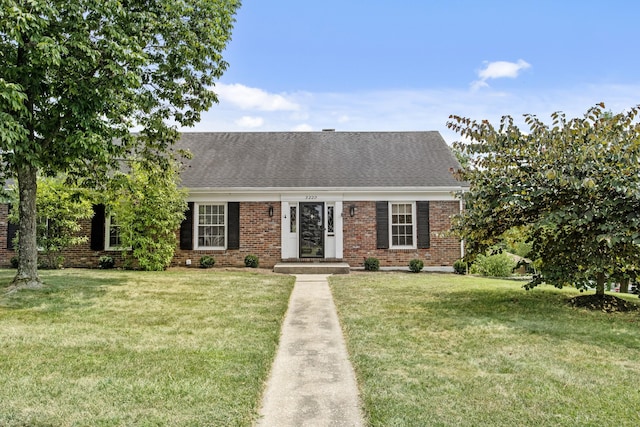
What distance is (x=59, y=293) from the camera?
8.13 m

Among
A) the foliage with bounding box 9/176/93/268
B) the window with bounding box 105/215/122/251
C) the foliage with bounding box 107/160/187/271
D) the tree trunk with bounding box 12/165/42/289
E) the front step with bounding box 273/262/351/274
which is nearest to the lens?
the tree trunk with bounding box 12/165/42/289

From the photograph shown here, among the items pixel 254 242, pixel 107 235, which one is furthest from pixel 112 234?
pixel 254 242

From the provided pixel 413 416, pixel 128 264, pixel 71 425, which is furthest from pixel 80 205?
pixel 413 416

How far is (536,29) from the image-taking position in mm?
10977

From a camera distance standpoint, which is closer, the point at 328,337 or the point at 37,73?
the point at 328,337

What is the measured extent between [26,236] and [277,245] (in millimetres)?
7041

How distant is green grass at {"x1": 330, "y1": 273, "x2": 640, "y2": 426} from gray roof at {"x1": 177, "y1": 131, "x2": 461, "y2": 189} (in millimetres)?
6859

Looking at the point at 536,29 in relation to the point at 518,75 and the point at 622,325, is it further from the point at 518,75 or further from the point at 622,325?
the point at 622,325

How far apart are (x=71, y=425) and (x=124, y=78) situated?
6059 mm

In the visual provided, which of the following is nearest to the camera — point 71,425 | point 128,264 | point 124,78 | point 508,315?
point 71,425

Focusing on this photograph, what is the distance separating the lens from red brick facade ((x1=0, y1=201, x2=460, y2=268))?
45.6 feet

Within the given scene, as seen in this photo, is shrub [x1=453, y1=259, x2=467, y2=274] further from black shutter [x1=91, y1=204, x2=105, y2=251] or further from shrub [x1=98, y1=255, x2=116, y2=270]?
black shutter [x1=91, y1=204, x2=105, y2=251]

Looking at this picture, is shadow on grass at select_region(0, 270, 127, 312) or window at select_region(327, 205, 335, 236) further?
window at select_region(327, 205, 335, 236)

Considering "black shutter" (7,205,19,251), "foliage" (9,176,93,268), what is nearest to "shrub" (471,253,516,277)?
"foliage" (9,176,93,268)
